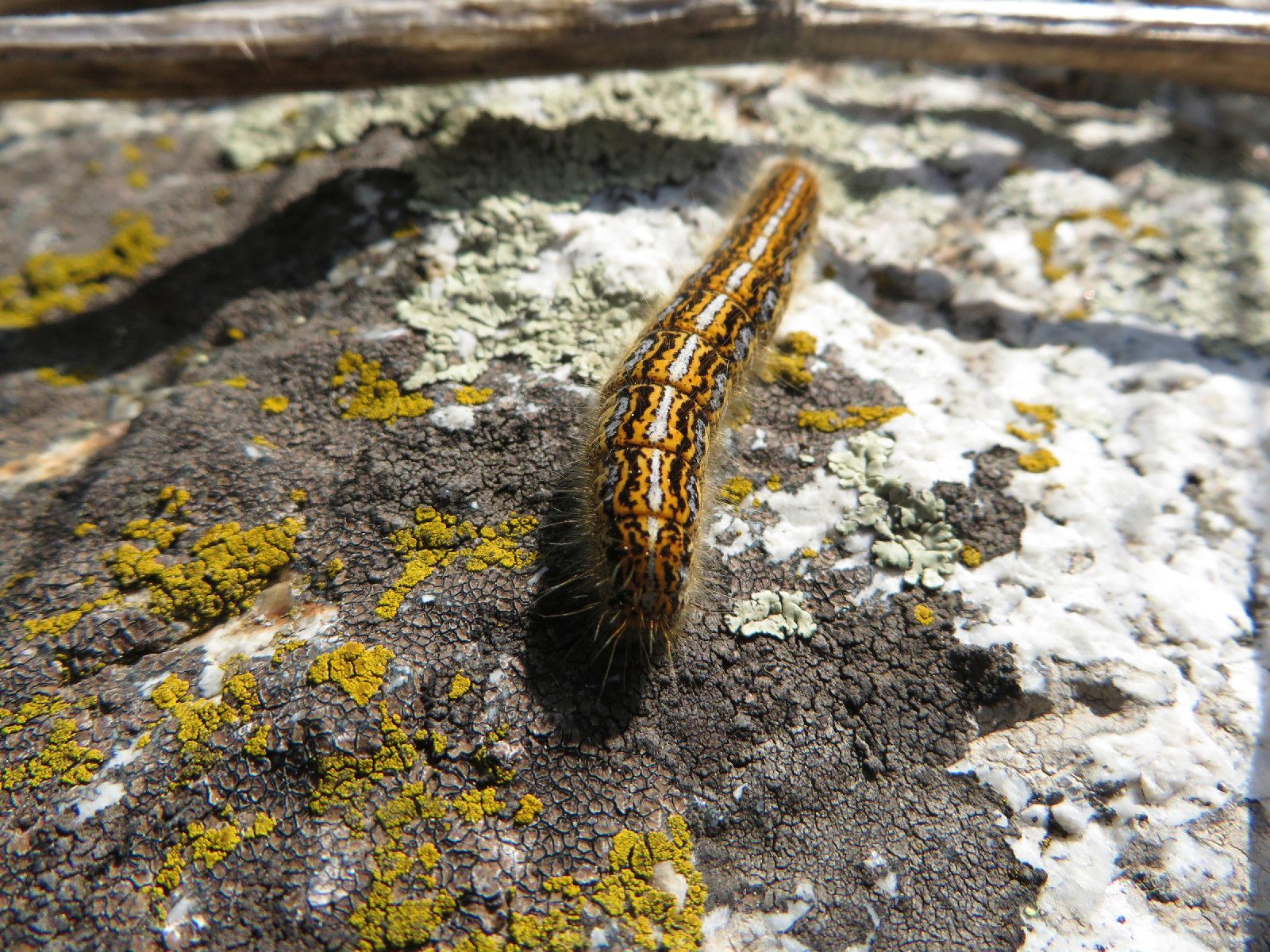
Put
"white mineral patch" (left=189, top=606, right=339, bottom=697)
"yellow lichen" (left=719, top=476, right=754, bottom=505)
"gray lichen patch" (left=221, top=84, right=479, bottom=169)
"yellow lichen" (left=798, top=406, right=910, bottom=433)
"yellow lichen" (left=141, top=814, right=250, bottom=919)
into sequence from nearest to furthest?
"yellow lichen" (left=141, top=814, right=250, bottom=919), "white mineral patch" (left=189, top=606, right=339, bottom=697), "yellow lichen" (left=719, top=476, right=754, bottom=505), "yellow lichen" (left=798, top=406, right=910, bottom=433), "gray lichen patch" (left=221, top=84, right=479, bottom=169)

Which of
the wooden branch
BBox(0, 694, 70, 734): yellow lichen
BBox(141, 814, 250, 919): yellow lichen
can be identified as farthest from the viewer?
the wooden branch

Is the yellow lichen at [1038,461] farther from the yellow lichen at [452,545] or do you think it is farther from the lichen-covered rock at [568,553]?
the yellow lichen at [452,545]

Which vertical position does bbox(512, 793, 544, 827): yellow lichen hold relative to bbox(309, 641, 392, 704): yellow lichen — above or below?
below

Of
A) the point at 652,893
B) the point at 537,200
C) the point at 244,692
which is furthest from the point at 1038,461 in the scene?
the point at 244,692

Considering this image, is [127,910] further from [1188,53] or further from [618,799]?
[1188,53]

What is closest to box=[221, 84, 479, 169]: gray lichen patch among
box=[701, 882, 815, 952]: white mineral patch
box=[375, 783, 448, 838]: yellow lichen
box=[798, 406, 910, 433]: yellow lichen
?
box=[798, 406, 910, 433]: yellow lichen

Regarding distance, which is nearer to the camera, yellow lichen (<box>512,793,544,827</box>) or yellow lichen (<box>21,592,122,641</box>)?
yellow lichen (<box>512,793,544,827</box>)

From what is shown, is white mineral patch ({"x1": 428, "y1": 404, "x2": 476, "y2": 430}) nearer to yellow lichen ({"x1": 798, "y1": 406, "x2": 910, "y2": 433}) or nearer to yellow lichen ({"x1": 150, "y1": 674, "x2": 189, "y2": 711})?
yellow lichen ({"x1": 150, "y1": 674, "x2": 189, "y2": 711})
